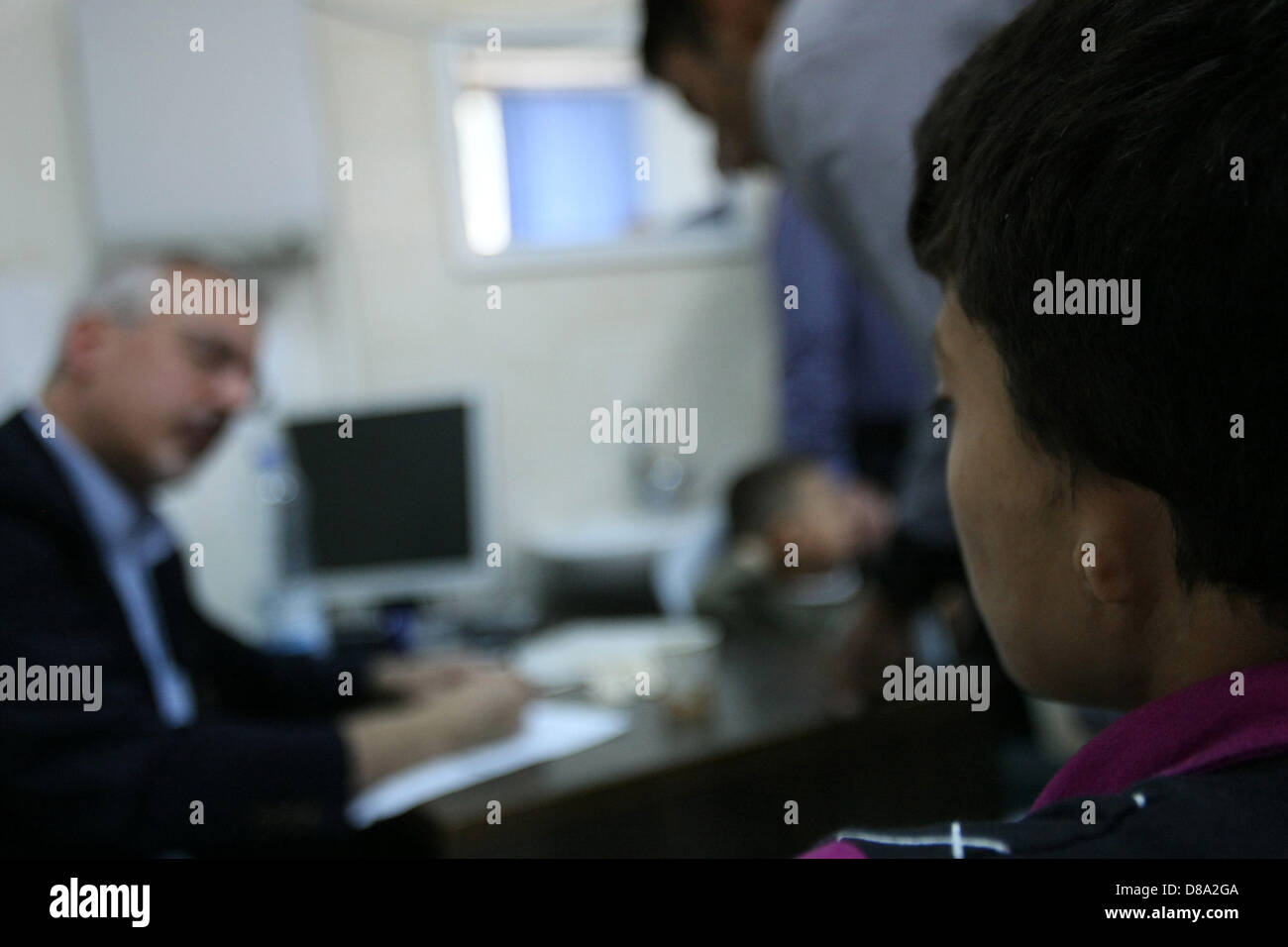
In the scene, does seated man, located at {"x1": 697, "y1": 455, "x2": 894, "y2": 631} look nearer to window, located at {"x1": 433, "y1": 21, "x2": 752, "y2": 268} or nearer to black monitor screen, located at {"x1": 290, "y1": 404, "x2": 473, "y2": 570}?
black monitor screen, located at {"x1": 290, "y1": 404, "x2": 473, "y2": 570}

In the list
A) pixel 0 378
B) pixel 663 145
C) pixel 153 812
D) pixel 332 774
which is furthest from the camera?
pixel 663 145

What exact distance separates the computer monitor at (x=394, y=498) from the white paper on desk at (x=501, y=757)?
68 cm

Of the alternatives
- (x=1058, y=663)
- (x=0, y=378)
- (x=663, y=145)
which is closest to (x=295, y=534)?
(x=0, y=378)

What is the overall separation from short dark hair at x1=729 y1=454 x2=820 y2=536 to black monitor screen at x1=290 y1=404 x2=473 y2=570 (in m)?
0.55

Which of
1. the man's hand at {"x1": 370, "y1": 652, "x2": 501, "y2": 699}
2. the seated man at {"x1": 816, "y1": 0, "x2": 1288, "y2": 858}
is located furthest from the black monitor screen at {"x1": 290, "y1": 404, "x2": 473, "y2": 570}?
the seated man at {"x1": 816, "y1": 0, "x2": 1288, "y2": 858}

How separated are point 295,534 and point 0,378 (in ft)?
2.11

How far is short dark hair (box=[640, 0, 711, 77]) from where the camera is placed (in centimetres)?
120

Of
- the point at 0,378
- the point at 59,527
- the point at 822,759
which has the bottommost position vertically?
the point at 822,759

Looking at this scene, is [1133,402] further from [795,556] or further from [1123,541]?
[795,556]

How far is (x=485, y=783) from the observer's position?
1.26m

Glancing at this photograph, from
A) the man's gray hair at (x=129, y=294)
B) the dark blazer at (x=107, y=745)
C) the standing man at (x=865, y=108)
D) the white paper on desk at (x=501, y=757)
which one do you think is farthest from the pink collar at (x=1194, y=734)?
the man's gray hair at (x=129, y=294)

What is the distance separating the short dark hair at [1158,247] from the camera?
0.43 m
